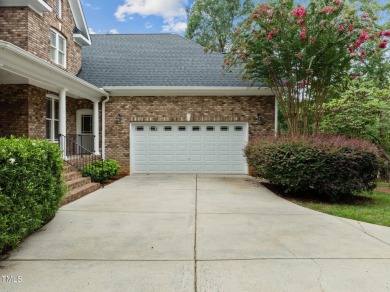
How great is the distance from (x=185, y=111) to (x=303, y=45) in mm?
4914

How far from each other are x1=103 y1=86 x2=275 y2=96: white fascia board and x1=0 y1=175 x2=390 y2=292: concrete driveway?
616 centimetres

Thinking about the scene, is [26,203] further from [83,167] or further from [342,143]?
[342,143]

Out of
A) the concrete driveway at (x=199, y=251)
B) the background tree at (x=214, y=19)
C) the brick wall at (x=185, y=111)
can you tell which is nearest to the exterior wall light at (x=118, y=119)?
the brick wall at (x=185, y=111)

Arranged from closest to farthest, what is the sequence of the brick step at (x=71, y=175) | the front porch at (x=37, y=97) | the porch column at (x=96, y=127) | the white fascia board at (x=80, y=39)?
1. the front porch at (x=37, y=97)
2. the brick step at (x=71, y=175)
3. the porch column at (x=96, y=127)
4. the white fascia board at (x=80, y=39)

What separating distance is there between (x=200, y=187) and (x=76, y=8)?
8.92m

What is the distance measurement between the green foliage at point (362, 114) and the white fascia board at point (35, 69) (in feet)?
29.6

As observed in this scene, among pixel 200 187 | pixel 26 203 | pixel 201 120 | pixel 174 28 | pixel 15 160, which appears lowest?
pixel 200 187

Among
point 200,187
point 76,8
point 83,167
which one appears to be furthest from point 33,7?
point 200,187

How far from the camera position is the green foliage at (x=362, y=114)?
10336 mm

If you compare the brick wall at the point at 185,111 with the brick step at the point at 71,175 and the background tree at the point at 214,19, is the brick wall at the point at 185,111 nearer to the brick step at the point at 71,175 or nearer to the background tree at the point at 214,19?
the brick step at the point at 71,175

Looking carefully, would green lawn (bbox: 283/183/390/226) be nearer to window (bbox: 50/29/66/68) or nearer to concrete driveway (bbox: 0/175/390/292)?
concrete driveway (bbox: 0/175/390/292)

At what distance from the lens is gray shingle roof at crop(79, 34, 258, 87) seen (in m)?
12.2

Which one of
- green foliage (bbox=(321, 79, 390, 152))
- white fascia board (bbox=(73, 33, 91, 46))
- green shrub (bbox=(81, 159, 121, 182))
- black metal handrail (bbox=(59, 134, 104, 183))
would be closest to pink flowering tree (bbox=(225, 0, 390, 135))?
green foliage (bbox=(321, 79, 390, 152))

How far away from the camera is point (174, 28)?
29.3 meters
